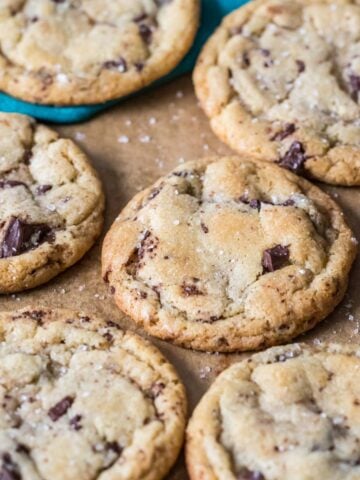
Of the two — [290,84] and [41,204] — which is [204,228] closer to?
[41,204]

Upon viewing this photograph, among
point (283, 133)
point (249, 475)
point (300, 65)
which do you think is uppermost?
point (300, 65)

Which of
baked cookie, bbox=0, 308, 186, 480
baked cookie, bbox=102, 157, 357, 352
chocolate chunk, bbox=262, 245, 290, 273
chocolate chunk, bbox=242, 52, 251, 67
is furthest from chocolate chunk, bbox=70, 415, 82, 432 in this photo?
chocolate chunk, bbox=242, 52, 251, 67

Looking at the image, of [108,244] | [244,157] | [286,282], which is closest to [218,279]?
[286,282]

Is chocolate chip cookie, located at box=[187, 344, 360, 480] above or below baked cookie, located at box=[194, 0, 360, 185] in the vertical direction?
below

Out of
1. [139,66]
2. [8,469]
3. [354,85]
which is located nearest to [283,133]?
[354,85]

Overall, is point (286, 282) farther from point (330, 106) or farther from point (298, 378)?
point (330, 106)

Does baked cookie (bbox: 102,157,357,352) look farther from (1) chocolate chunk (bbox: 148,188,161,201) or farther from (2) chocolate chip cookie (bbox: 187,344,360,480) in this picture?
(2) chocolate chip cookie (bbox: 187,344,360,480)
